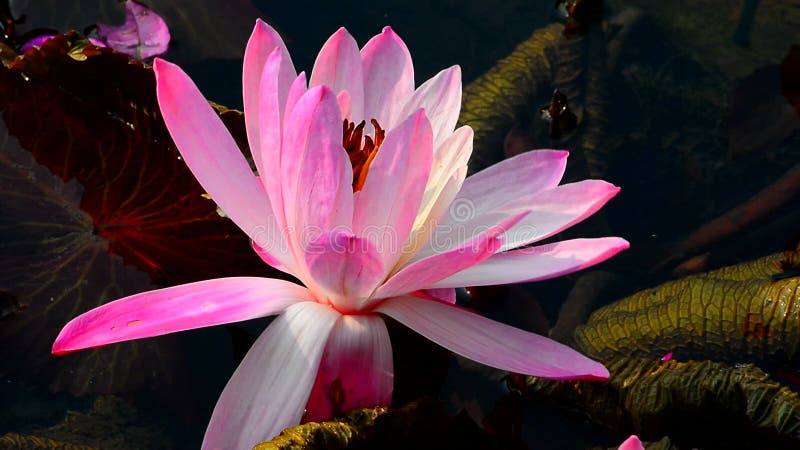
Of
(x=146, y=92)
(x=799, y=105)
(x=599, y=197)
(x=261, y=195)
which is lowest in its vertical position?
(x=799, y=105)

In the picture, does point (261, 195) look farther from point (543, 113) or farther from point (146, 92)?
point (543, 113)

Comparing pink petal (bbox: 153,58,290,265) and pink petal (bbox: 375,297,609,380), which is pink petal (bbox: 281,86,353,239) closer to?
pink petal (bbox: 153,58,290,265)

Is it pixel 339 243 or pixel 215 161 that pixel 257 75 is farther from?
pixel 339 243

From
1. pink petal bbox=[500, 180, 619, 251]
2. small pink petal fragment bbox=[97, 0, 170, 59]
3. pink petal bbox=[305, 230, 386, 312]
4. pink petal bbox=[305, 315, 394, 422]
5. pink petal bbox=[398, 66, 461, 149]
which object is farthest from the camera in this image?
small pink petal fragment bbox=[97, 0, 170, 59]

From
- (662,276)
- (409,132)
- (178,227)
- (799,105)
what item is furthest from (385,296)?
(799,105)

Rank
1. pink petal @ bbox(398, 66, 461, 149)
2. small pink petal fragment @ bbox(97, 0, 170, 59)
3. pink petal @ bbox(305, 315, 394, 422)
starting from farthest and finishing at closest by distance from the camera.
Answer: small pink petal fragment @ bbox(97, 0, 170, 59), pink petal @ bbox(398, 66, 461, 149), pink petal @ bbox(305, 315, 394, 422)

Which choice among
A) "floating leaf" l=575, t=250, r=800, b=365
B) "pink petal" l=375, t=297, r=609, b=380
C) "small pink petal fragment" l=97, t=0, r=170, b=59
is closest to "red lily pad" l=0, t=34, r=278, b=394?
"pink petal" l=375, t=297, r=609, b=380
